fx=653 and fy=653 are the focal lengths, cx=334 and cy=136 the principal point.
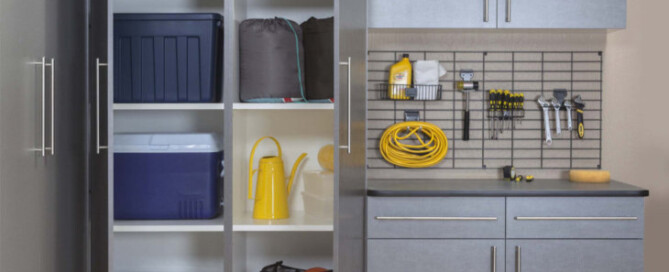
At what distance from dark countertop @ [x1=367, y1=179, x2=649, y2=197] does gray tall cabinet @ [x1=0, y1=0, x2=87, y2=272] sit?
1273 mm

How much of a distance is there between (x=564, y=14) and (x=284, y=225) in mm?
1685

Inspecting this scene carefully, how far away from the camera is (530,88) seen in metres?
3.41

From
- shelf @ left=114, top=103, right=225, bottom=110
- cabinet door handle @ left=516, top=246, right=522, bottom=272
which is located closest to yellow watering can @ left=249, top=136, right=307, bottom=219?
shelf @ left=114, top=103, right=225, bottom=110

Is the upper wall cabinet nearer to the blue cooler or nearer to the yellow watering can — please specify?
the yellow watering can

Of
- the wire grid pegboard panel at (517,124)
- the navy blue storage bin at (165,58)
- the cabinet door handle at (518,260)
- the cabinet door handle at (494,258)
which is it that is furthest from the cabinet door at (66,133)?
the cabinet door handle at (518,260)

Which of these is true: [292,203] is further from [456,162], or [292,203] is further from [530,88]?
[530,88]

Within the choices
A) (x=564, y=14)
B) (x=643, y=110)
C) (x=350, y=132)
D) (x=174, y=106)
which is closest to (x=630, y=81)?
(x=643, y=110)

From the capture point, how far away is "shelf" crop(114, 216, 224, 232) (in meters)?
2.47

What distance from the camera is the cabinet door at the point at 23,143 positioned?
1918mm

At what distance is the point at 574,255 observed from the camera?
2928 millimetres

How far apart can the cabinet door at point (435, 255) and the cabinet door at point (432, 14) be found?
102cm

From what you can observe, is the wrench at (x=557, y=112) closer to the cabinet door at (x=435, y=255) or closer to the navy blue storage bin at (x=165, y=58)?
the cabinet door at (x=435, y=255)

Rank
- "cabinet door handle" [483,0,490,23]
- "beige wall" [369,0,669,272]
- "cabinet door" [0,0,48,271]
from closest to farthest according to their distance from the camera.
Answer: "cabinet door" [0,0,48,271] < "cabinet door handle" [483,0,490,23] < "beige wall" [369,0,669,272]

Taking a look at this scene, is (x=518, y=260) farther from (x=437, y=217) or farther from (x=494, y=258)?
(x=437, y=217)
